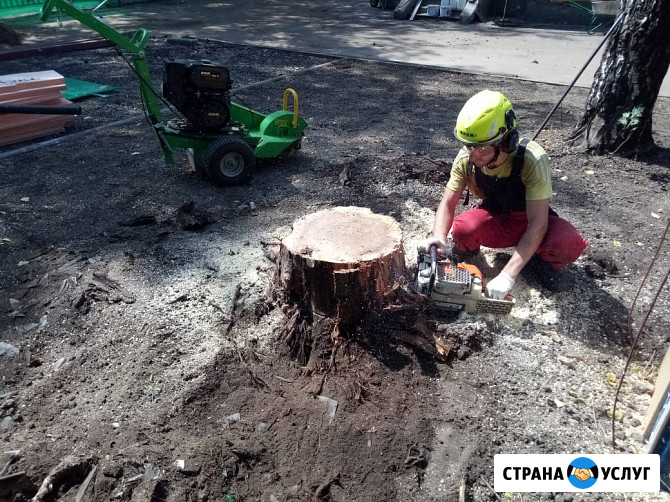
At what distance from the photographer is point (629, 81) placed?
205 inches

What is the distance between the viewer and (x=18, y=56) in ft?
31.9

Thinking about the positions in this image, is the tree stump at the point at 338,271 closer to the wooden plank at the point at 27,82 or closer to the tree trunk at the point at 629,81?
the tree trunk at the point at 629,81

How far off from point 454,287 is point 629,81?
373cm

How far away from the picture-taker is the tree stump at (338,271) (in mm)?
2885

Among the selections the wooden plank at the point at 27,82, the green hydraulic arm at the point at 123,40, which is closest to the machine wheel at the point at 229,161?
the green hydraulic arm at the point at 123,40

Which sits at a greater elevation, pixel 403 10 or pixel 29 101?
pixel 403 10

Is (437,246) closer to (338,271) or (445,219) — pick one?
(445,219)

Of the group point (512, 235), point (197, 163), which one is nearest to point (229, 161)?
point (197, 163)

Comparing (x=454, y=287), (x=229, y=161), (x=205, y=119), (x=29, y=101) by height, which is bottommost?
(x=454, y=287)

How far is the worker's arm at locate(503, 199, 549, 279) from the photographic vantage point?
3.04 meters

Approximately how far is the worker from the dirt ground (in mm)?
295

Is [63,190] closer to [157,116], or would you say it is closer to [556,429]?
[157,116]

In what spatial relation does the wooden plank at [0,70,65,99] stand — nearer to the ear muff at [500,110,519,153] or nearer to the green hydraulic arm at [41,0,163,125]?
the green hydraulic arm at [41,0,163,125]

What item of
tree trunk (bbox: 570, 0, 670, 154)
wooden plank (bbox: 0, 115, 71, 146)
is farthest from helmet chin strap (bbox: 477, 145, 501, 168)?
wooden plank (bbox: 0, 115, 71, 146)
